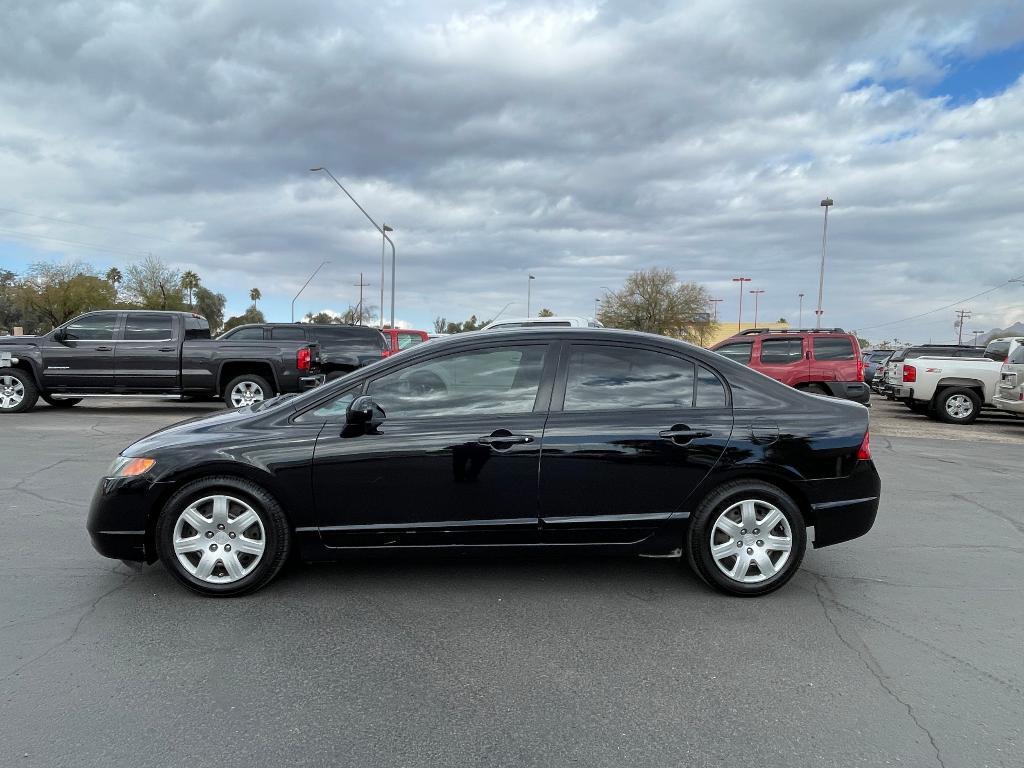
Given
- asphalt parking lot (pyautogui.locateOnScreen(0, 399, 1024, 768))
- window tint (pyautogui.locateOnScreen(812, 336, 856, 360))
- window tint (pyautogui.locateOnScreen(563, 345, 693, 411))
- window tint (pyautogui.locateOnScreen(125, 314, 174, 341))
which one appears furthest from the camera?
window tint (pyautogui.locateOnScreen(812, 336, 856, 360))

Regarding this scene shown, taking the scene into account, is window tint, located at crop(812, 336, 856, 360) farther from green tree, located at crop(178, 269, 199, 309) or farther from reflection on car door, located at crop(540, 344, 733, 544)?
green tree, located at crop(178, 269, 199, 309)

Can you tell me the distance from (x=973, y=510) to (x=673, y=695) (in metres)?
4.82

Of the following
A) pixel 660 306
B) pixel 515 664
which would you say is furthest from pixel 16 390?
pixel 660 306

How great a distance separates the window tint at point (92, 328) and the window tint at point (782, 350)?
12703 mm

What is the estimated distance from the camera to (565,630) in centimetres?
349

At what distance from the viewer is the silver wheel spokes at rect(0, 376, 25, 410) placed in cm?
1242

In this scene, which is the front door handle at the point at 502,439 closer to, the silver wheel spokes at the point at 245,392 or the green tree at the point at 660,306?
the silver wheel spokes at the point at 245,392

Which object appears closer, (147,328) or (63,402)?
(147,328)

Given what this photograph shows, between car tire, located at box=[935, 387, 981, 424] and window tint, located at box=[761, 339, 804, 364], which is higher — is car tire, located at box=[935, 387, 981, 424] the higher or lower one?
the lower one

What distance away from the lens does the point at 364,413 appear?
147 inches

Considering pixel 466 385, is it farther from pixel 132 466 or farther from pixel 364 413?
pixel 132 466

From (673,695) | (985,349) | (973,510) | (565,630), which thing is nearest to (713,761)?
(673,695)

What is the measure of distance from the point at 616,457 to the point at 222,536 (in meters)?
2.30

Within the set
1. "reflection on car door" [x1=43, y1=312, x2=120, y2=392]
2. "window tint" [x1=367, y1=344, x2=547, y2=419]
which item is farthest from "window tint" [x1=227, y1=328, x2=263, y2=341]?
"window tint" [x1=367, y1=344, x2=547, y2=419]
